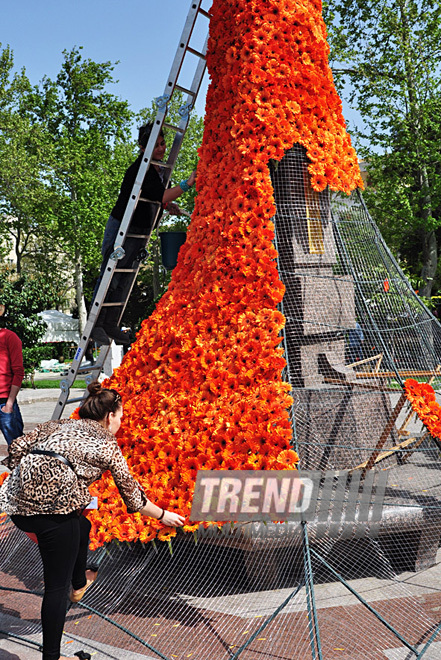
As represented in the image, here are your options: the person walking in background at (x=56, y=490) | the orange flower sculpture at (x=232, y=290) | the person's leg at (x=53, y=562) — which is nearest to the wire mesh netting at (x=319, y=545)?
the orange flower sculpture at (x=232, y=290)

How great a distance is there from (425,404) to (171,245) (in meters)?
2.51

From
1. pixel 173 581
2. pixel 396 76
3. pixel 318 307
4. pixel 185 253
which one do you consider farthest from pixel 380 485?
pixel 396 76

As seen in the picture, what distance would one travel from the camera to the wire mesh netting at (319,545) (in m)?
3.69

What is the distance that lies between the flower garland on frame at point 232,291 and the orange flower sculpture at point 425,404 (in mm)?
930

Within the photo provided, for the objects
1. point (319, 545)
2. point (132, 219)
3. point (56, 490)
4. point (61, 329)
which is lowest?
point (61, 329)

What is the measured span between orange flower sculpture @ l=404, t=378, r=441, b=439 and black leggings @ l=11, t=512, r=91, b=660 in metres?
2.36

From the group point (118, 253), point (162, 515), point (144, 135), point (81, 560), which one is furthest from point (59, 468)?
point (144, 135)

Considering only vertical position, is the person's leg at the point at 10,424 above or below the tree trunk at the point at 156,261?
below

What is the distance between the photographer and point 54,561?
10.6 feet

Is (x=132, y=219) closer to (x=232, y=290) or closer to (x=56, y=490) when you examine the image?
(x=232, y=290)

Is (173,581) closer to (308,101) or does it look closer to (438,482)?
→ (438,482)

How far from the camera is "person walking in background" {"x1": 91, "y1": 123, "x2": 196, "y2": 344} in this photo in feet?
17.0

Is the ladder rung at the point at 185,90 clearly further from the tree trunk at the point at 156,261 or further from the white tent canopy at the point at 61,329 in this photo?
the white tent canopy at the point at 61,329

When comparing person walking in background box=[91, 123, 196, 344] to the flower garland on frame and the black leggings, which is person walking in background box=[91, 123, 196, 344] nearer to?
the flower garland on frame
